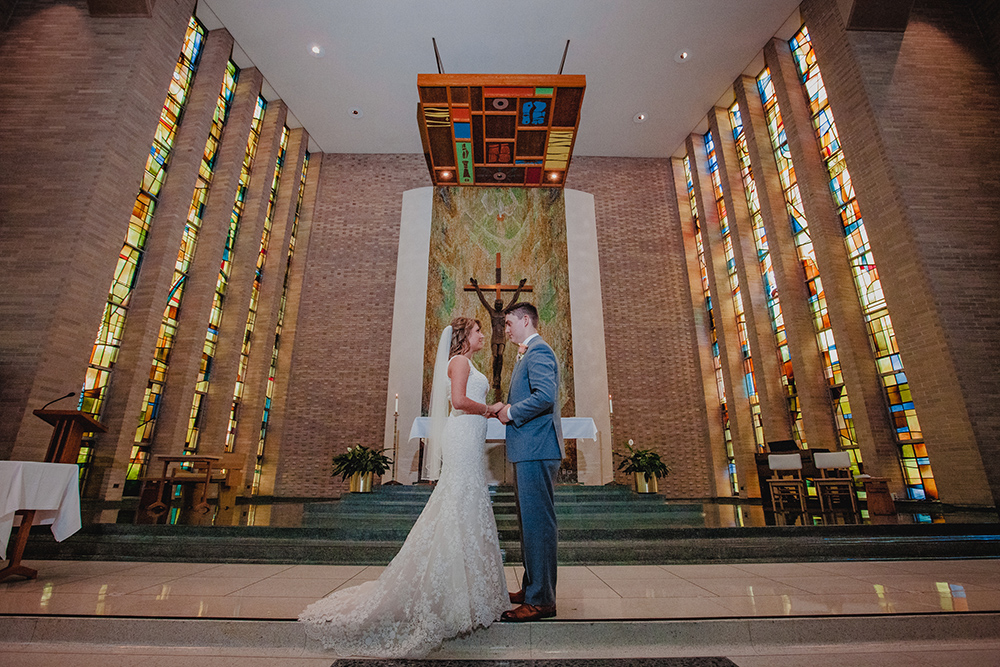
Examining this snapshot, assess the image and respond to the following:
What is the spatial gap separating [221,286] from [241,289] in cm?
41

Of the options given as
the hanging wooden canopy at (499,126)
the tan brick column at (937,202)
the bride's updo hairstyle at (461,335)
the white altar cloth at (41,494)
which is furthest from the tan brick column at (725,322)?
the white altar cloth at (41,494)

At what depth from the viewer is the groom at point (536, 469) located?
84.4 inches

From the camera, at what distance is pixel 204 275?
8.55m

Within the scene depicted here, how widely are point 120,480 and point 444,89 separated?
7392mm

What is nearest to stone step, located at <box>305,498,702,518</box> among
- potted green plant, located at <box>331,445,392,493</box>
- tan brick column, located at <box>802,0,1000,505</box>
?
potted green plant, located at <box>331,445,392,493</box>

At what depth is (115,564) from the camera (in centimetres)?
357

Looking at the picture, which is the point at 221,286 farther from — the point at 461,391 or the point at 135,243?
the point at 461,391

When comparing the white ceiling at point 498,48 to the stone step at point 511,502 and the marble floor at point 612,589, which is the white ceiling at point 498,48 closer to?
the stone step at point 511,502

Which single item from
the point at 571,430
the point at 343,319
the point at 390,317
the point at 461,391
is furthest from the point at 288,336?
the point at 461,391

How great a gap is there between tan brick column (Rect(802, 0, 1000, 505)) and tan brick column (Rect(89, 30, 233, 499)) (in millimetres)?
10597

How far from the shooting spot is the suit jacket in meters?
2.21

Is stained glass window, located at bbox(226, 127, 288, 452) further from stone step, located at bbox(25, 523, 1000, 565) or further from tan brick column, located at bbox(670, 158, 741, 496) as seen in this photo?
tan brick column, located at bbox(670, 158, 741, 496)

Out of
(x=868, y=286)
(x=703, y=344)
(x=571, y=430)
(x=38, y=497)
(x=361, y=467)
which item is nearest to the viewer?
(x=38, y=497)

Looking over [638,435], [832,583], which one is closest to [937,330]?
[832,583]
